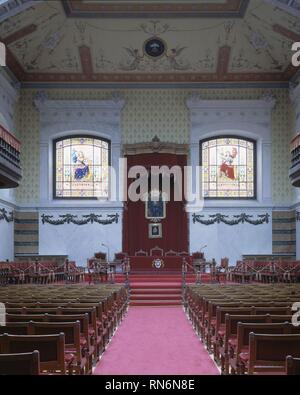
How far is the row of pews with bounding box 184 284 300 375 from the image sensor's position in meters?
5.35

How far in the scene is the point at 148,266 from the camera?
21.7 meters

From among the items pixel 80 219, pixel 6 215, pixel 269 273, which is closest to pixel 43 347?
pixel 269 273

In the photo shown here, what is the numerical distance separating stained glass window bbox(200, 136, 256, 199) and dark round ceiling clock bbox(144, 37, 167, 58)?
14.3ft

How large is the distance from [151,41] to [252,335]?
19272 millimetres

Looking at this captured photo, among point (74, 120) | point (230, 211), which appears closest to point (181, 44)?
point (74, 120)

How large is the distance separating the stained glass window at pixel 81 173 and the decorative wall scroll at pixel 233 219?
13.9 ft

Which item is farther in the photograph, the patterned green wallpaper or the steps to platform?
the patterned green wallpaper

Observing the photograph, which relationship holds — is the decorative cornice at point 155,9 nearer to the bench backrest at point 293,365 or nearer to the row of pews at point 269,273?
the row of pews at point 269,273

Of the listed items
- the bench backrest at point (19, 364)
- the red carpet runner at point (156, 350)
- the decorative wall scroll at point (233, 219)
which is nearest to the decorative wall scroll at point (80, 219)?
the decorative wall scroll at point (233, 219)

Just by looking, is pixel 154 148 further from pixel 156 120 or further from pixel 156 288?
pixel 156 288

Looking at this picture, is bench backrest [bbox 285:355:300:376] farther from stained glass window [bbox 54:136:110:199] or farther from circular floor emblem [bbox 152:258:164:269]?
stained glass window [bbox 54:136:110:199]

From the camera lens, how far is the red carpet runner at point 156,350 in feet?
24.0

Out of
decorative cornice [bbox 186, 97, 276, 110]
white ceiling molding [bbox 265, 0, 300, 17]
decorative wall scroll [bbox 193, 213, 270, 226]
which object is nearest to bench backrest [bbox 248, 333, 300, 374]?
white ceiling molding [bbox 265, 0, 300, 17]

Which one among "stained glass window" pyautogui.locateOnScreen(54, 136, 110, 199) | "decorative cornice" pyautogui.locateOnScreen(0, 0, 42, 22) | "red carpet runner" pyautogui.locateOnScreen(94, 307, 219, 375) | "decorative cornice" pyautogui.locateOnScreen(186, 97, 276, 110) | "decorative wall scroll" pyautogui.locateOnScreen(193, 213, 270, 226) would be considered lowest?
"red carpet runner" pyautogui.locateOnScreen(94, 307, 219, 375)
